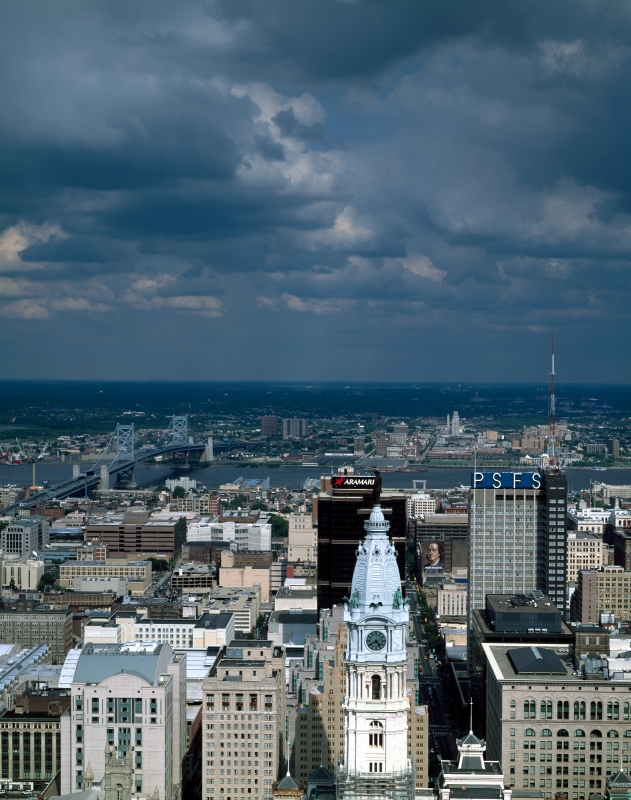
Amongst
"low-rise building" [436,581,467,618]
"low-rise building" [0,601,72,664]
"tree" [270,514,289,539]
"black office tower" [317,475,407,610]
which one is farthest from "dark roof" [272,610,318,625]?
"tree" [270,514,289,539]

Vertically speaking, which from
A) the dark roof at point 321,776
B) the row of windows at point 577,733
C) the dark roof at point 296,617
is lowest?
the dark roof at point 296,617

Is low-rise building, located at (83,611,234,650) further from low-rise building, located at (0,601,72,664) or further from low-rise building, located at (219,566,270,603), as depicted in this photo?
low-rise building, located at (219,566,270,603)

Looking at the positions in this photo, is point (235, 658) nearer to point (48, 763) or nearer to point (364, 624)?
point (48, 763)

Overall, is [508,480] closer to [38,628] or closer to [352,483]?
[352,483]

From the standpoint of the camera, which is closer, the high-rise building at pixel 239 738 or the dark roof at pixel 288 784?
the dark roof at pixel 288 784

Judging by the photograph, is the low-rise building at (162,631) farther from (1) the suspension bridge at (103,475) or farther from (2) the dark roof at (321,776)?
(1) the suspension bridge at (103,475)

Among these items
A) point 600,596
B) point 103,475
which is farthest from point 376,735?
point 103,475

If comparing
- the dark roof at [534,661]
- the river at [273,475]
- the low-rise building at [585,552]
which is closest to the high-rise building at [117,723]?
the dark roof at [534,661]
